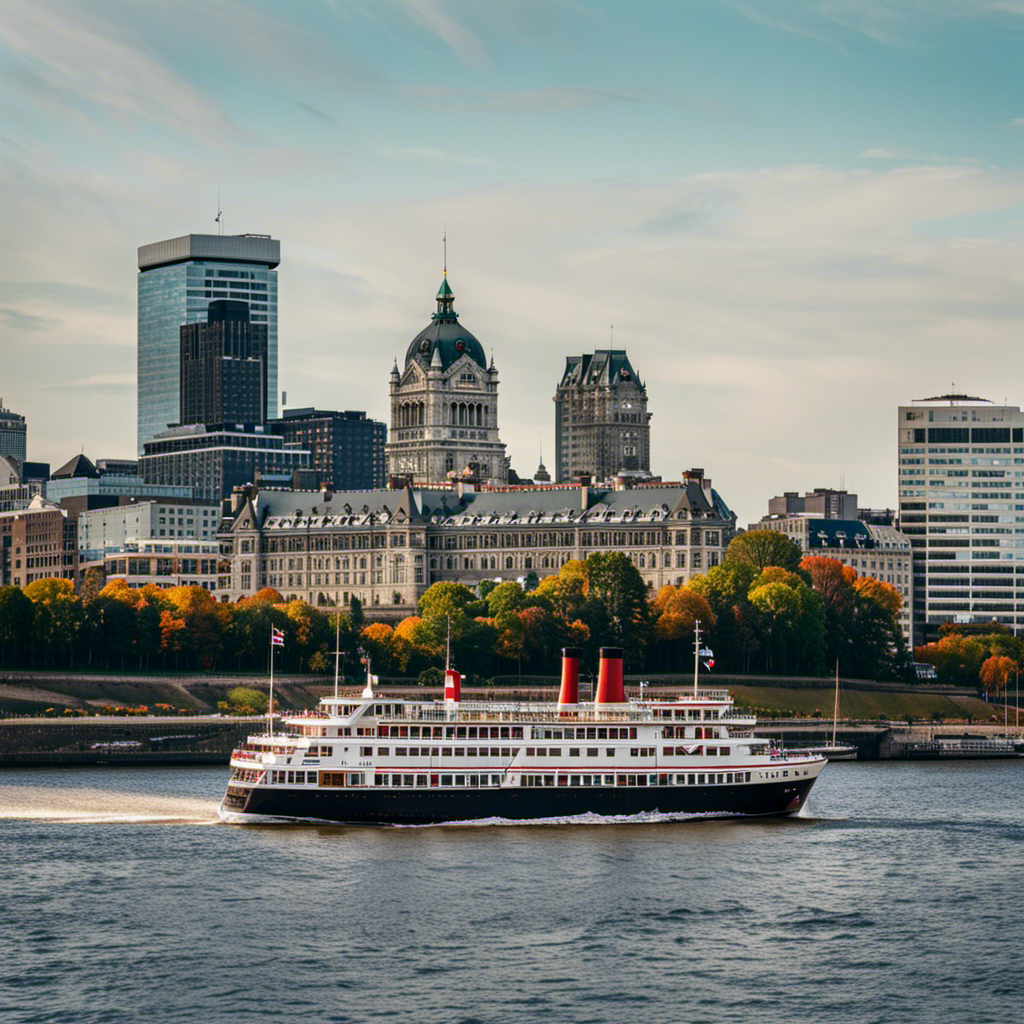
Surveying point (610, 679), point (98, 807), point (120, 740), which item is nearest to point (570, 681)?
point (610, 679)

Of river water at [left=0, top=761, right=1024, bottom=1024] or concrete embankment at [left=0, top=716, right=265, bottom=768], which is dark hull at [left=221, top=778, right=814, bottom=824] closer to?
river water at [left=0, top=761, right=1024, bottom=1024]

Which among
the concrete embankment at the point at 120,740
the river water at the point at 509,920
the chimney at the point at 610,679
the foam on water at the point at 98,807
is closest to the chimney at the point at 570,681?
the chimney at the point at 610,679

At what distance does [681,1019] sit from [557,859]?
34.4m

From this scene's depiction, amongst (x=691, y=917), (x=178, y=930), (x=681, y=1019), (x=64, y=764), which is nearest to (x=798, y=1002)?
(x=681, y=1019)

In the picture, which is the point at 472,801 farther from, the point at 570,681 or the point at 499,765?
the point at 570,681

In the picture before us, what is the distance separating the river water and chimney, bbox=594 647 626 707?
8.79m

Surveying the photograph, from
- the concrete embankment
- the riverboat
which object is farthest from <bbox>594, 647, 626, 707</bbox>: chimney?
the concrete embankment

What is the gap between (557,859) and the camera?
124 metres

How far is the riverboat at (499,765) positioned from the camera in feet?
448

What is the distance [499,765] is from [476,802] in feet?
8.20

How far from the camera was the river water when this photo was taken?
304 ft

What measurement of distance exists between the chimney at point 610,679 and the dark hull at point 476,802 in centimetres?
689

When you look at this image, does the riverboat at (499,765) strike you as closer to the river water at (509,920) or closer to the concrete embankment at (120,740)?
the river water at (509,920)

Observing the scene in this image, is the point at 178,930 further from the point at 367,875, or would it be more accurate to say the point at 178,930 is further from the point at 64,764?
the point at 64,764
